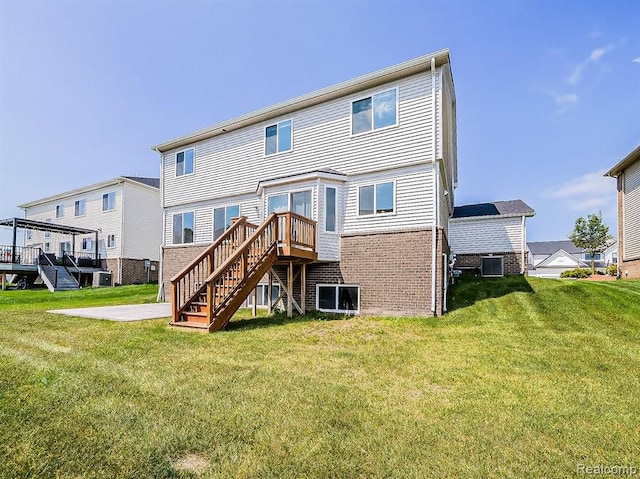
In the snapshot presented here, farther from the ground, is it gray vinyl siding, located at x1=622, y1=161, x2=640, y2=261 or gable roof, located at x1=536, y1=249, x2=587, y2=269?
gray vinyl siding, located at x1=622, y1=161, x2=640, y2=261

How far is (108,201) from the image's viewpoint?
2452cm

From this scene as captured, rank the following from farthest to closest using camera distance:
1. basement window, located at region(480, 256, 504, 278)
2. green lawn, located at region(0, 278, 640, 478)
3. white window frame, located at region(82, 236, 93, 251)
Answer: white window frame, located at region(82, 236, 93, 251)
basement window, located at region(480, 256, 504, 278)
green lawn, located at region(0, 278, 640, 478)

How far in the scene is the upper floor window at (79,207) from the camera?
26156 millimetres

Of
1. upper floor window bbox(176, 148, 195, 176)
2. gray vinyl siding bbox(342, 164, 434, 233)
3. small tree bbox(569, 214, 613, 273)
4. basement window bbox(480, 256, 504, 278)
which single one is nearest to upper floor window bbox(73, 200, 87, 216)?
upper floor window bbox(176, 148, 195, 176)

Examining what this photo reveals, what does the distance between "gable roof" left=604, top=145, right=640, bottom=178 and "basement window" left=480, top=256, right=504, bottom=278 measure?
24.1ft

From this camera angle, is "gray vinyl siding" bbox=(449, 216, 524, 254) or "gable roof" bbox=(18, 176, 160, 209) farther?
"gable roof" bbox=(18, 176, 160, 209)

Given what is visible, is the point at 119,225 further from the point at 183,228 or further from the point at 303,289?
the point at 303,289

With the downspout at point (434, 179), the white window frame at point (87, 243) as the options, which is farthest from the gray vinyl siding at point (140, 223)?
the downspout at point (434, 179)

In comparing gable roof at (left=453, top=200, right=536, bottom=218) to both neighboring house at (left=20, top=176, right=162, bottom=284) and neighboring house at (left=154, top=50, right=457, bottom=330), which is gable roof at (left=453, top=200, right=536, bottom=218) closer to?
neighboring house at (left=154, top=50, right=457, bottom=330)

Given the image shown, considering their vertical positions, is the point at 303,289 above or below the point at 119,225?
below

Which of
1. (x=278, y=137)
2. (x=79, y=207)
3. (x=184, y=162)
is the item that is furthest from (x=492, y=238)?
(x=79, y=207)

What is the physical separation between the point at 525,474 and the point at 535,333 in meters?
5.46

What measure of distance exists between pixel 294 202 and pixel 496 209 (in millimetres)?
12845

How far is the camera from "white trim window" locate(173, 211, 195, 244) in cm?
1409
